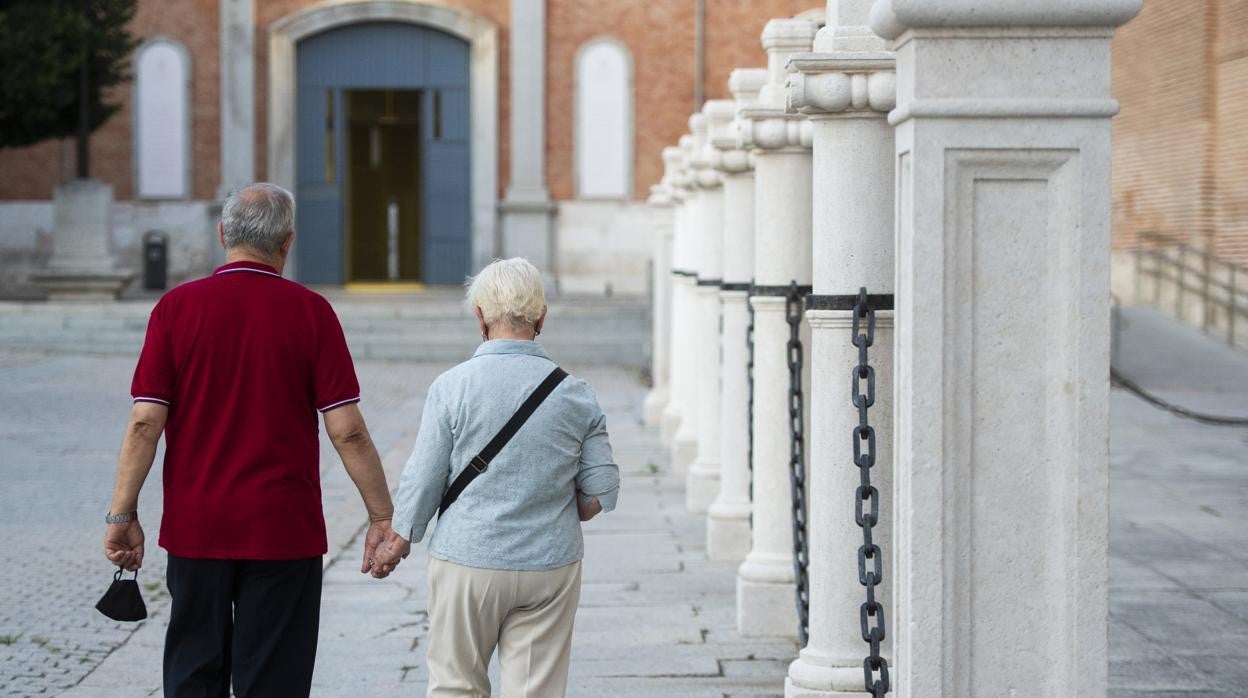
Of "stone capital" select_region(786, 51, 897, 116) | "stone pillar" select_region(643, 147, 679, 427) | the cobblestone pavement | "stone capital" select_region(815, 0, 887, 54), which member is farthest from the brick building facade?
"stone capital" select_region(786, 51, 897, 116)

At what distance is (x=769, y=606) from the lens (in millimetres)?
6652

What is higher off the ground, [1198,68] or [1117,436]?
[1198,68]

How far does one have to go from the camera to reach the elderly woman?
4098 millimetres

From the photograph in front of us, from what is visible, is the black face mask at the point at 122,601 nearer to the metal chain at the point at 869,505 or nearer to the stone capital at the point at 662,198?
the metal chain at the point at 869,505

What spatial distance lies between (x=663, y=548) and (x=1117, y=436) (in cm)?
667

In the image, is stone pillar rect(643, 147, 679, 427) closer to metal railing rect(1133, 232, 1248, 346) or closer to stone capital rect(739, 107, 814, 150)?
stone capital rect(739, 107, 814, 150)

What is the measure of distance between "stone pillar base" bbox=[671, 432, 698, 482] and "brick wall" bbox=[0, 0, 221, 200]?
2122 cm

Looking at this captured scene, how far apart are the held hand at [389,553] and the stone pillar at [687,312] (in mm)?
6225

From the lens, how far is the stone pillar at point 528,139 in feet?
99.8

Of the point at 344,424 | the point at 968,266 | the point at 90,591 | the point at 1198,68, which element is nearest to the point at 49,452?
the point at 90,591

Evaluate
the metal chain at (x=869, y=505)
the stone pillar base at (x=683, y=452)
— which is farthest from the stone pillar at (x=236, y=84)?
the metal chain at (x=869, y=505)

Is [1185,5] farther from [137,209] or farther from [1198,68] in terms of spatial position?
[137,209]

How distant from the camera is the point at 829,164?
190 inches

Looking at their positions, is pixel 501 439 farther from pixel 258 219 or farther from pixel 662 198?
pixel 662 198
